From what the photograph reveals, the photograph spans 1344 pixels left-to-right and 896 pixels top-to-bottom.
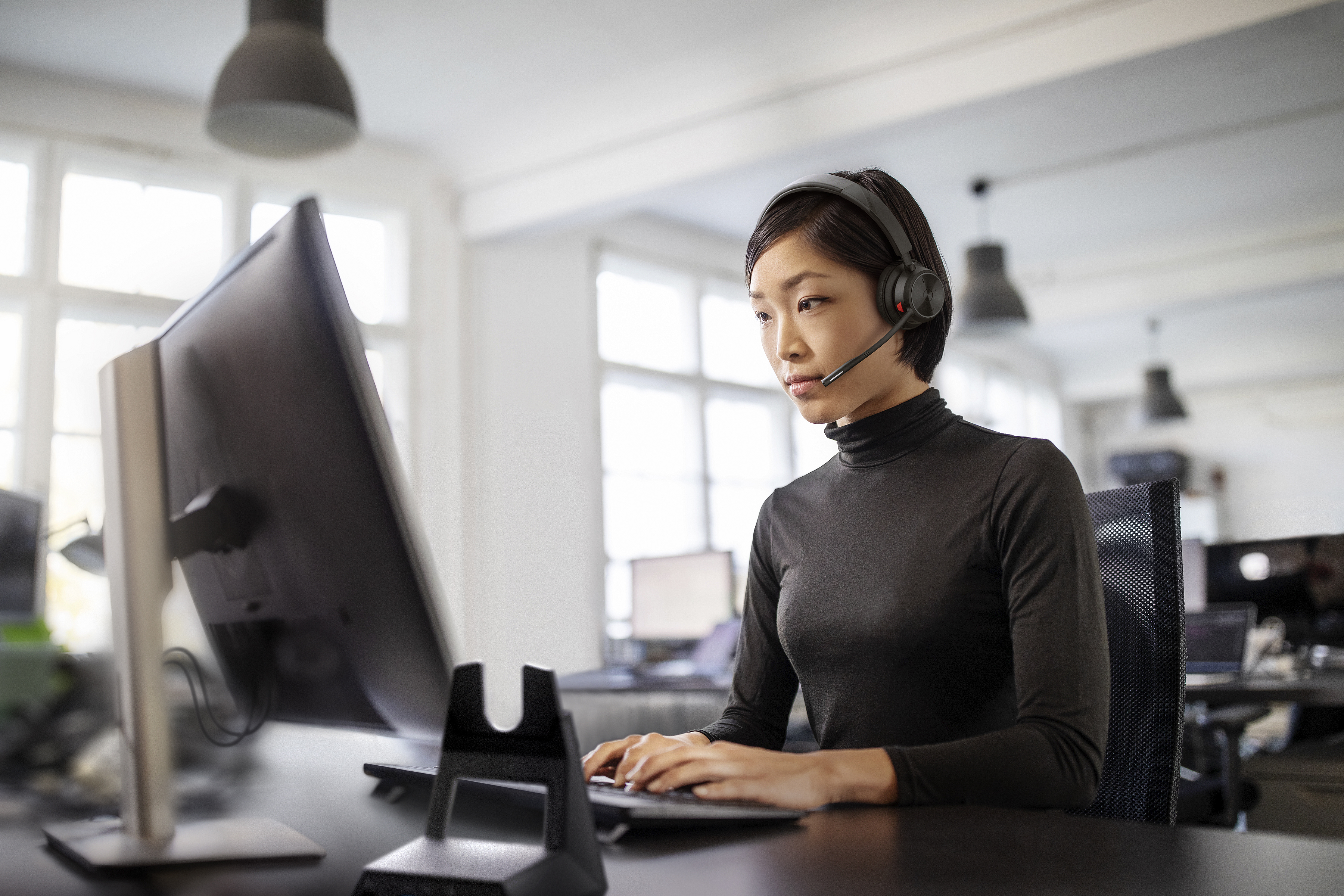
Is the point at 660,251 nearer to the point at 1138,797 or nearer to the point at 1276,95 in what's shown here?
the point at 1276,95

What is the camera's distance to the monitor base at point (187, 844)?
0.69 meters

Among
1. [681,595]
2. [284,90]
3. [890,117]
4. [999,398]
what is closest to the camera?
[284,90]

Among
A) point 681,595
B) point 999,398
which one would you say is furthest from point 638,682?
point 999,398

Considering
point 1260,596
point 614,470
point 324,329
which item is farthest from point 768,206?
point 614,470

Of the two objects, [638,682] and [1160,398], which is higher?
[1160,398]

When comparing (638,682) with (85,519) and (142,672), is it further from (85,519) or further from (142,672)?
(142,672)

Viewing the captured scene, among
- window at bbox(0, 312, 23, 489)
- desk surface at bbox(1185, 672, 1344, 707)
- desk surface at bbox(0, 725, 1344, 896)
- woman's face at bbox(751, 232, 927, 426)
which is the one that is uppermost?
window at bbox(0, 312, 23, 489)

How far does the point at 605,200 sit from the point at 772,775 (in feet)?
13.7

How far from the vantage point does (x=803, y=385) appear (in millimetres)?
1165

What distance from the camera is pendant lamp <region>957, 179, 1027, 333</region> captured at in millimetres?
5113

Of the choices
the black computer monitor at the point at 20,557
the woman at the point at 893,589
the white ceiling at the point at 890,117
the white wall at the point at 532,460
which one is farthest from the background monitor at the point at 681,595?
the woman at the point at 893,589

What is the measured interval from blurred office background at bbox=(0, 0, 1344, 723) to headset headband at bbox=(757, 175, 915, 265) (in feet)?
4.44

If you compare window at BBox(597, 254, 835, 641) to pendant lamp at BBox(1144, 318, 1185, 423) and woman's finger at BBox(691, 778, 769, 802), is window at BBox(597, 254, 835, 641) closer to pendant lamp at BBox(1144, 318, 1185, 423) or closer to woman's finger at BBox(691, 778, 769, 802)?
pendant lamp at BBox(1144, 318, 1185, 423)

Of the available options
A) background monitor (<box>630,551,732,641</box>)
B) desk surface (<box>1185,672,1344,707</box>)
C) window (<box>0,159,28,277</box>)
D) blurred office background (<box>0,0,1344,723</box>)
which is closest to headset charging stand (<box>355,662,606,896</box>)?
blurred office background (<box>0,0,1344,723</box>)
